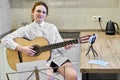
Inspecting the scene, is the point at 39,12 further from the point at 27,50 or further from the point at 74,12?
the point at 74,12

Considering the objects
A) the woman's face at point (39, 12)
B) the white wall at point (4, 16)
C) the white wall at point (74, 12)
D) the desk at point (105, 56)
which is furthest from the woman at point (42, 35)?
the white wall at point (74, 12)

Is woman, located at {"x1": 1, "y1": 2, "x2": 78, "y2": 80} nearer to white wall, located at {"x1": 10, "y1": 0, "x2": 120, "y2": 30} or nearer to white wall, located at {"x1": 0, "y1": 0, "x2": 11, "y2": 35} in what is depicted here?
white wall, located at {"x1": 0, "y1": 0, "x2": 11, "y2": 35}

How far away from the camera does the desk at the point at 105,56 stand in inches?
61.2

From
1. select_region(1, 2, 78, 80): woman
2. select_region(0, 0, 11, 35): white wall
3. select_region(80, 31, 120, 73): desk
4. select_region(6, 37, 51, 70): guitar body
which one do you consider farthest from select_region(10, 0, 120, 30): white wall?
select_region(6, 37, 51, 70): guitar body

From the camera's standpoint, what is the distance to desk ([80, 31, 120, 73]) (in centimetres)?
155

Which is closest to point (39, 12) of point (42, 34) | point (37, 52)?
point (42, 34)

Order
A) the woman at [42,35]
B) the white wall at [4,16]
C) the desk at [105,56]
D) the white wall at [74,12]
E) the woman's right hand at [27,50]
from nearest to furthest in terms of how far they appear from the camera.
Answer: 1. the desk at [105,56]
2. the woman's right hand at [27,50]
3. the woman at [42,35]
4. the white wall at [4,16]
5. the white wall at [74,12]

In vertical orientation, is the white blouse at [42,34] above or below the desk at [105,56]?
above

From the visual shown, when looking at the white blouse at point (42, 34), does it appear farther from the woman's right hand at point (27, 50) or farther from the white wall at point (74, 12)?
the white wall at point (74, 12)

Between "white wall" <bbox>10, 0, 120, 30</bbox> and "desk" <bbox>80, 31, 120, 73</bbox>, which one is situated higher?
"white wall" <bbox>10, 0, 120, 30</bbox>

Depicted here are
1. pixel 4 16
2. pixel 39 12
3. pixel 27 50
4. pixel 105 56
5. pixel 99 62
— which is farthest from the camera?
pixel 4 16

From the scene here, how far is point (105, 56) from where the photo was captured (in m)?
1.85

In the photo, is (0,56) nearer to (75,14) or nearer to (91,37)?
(75,14)

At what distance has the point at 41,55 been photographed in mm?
2049
